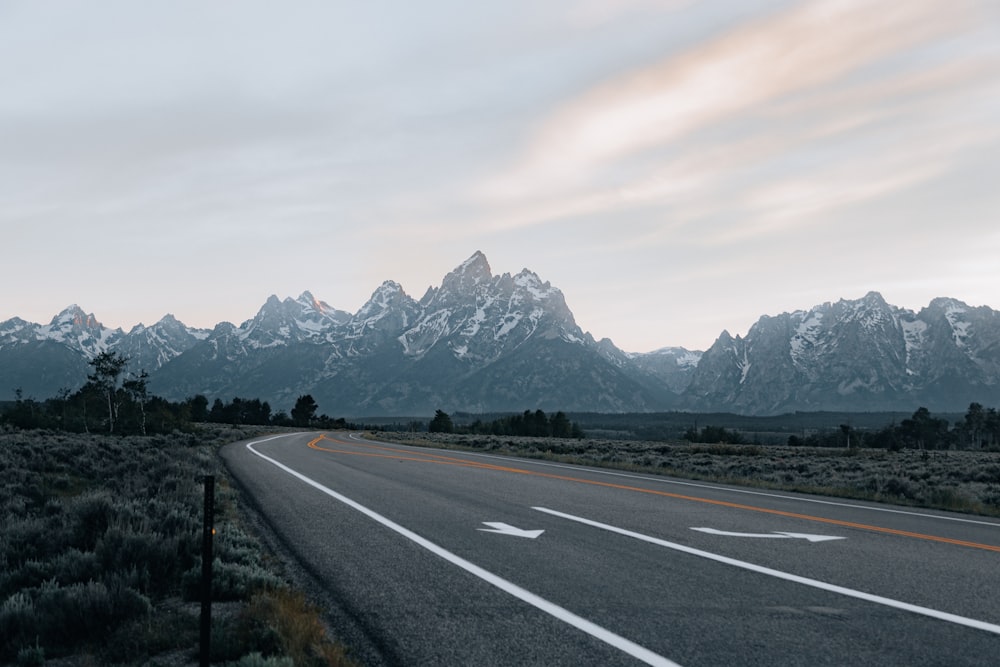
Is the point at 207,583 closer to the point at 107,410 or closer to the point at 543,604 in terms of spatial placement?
the point at 543,604

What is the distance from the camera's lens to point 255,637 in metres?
5.45

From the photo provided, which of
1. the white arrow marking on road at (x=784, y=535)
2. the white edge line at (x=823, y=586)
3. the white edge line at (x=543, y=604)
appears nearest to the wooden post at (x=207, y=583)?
the white edge line at (x=543, y=604)

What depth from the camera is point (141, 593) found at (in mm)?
6996

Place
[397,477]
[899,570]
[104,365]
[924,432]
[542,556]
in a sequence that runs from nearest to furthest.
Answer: [899,570]
[542,556]
[397,477]
[104,365]
[924,432]

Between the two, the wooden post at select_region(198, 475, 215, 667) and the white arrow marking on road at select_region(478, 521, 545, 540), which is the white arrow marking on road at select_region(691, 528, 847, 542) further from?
the wooden post at select_region(198, 475, 215, 667)

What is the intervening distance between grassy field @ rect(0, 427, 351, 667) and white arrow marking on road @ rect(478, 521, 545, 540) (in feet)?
10.2

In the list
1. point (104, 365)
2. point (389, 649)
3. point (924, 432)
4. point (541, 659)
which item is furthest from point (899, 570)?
point (924, 432)

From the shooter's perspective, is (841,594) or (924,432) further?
(924,432)

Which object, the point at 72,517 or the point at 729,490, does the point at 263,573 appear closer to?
the point at 72,517

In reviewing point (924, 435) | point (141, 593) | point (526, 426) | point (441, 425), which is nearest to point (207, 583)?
point (141, 593)

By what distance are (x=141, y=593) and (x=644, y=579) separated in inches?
187

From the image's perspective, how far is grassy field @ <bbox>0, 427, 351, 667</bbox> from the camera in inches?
213

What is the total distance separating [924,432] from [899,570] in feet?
461

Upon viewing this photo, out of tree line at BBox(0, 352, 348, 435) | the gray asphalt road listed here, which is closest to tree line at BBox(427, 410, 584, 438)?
tree line at BBox(0, 352, 348, 435)
